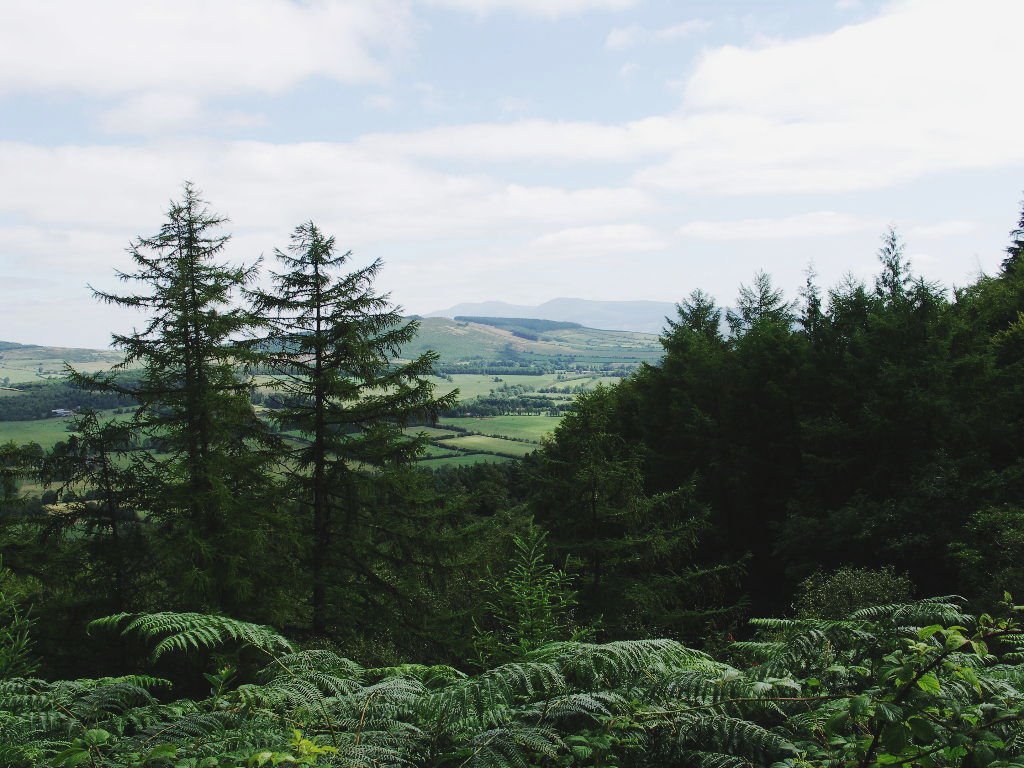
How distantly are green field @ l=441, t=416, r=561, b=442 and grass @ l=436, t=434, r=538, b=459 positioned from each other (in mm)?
2911

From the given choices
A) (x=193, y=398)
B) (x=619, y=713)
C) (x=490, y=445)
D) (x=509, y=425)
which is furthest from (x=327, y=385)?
(x=509, y=425)

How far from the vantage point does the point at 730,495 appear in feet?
81.8

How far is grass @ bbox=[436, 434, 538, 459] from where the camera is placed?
74.4 metres

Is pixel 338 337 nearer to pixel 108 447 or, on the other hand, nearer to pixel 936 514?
pixel 108 447

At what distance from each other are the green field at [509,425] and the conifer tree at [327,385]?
67.0m

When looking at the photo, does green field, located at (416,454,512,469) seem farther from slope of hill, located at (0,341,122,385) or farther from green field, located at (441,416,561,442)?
slope of hill, located at (0,341,122,385)

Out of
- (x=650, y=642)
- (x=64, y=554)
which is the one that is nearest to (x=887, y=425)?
(x=650, y=642)

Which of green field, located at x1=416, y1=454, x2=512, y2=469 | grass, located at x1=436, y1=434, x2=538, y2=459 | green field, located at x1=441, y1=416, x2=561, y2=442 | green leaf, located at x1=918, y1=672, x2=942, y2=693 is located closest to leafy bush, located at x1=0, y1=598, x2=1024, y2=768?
green leaf, located at x1=918, y1=672, x2=942, y2=693

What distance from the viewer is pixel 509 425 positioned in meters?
95.2

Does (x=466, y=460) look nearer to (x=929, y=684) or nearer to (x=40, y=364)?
(x=929, y=684)

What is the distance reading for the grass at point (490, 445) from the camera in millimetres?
74444

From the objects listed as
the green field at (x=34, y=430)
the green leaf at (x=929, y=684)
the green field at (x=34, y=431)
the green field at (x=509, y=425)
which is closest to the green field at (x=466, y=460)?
the green field at (x=509, y=425)

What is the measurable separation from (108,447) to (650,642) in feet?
48.2

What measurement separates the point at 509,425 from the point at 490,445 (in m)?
16.6
